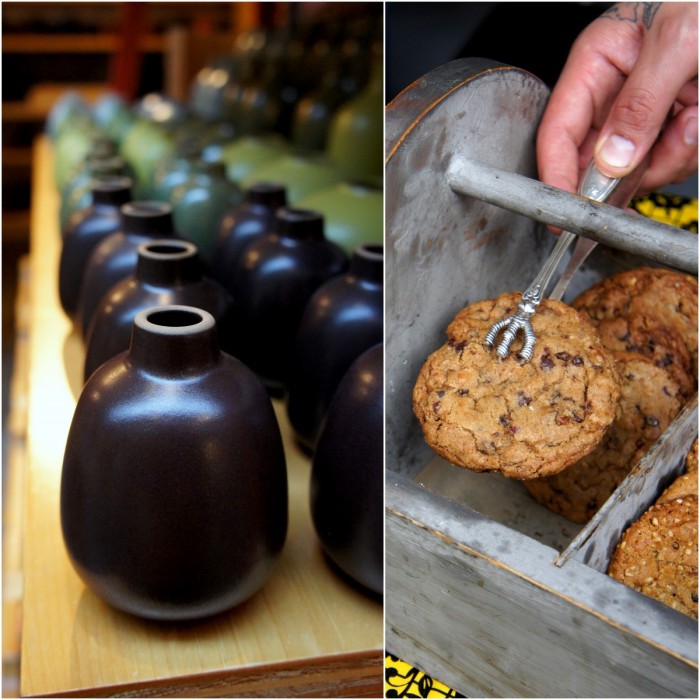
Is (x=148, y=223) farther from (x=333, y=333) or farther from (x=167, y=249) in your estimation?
(x=333, y=333)

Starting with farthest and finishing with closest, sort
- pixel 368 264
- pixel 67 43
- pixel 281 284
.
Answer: pixel 67 43 < pixel 281 284 < pixel 368 264

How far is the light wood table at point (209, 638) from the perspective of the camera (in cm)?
61

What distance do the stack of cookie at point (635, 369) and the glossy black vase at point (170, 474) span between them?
0.98 feet

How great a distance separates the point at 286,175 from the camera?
1.27 meters

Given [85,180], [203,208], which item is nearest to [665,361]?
[203,208]

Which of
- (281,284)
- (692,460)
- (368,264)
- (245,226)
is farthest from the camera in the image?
(245,226)

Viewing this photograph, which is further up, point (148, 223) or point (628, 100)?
point (628, 100)

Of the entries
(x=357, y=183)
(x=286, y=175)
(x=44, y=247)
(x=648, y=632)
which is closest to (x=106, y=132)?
(x=44, y=247)

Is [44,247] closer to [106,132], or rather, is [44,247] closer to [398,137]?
[106,132]

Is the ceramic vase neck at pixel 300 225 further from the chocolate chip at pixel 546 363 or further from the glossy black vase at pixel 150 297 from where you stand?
the chocolate chip at pixel 546 363

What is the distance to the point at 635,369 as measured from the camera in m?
0.75

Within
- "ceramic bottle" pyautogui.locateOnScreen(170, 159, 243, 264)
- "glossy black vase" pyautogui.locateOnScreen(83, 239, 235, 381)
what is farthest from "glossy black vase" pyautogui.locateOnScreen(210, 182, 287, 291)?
"glossy black vase" pyautogui.locateOnScreen(83, 239, 235, 381)

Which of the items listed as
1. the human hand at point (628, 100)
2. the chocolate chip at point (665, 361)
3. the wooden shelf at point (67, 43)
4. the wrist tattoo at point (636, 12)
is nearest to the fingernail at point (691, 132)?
the human hand at point (628, 100)

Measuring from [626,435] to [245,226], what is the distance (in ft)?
1.76
